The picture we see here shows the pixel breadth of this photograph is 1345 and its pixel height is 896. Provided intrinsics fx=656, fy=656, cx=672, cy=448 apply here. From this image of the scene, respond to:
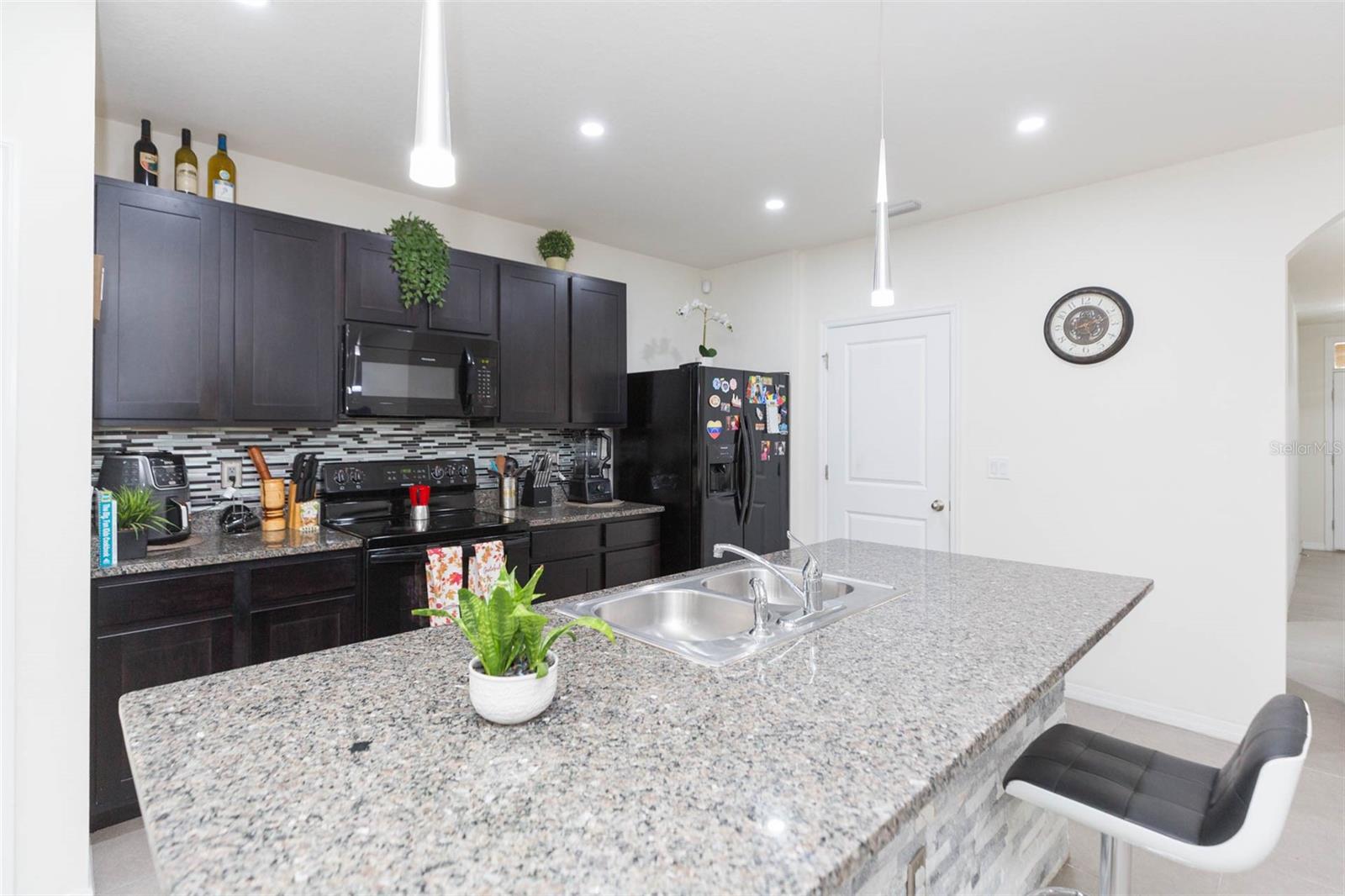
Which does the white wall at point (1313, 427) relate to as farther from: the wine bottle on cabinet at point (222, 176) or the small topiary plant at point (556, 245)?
the wine bottle on cabinet at point (222, 176)

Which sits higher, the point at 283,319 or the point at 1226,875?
the point at 283,319

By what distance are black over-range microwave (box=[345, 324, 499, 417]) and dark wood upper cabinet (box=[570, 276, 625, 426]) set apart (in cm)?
51

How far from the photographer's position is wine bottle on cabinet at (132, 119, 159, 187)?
238 centimetres

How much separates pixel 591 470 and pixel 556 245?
52.4 inches

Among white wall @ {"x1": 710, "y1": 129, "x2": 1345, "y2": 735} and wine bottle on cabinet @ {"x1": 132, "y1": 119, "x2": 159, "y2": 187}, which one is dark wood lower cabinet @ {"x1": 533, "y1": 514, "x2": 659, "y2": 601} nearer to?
white wall @ {"x1": 710, "y1": 129, "x2": 1345, "y2": 735}

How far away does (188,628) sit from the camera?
2152 mm

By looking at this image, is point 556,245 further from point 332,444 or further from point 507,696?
point 507,696

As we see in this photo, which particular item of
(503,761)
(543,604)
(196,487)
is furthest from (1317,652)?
(196,487)

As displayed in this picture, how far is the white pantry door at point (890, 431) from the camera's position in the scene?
3691 mm

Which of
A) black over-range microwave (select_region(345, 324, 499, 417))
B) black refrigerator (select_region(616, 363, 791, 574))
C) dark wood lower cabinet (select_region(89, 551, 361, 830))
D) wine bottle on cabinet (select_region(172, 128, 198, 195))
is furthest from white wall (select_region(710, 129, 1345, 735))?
wine bottle on cabinet (select_region(172, 128, 198, 195))

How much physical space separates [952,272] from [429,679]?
3.46 metres

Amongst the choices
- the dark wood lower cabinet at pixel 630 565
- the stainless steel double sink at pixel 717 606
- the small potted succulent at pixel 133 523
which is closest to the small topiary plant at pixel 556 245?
the dark wood lower cabinet at pixel 630 565

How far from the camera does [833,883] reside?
67cm

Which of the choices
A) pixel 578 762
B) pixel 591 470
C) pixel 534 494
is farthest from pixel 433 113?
pixel 591 470
